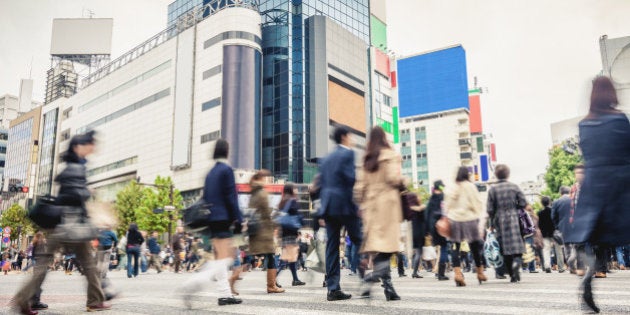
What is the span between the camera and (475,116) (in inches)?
3794

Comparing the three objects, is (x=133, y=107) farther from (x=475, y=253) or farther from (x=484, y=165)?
(x=484, y=165)

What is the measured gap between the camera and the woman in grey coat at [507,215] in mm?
7652

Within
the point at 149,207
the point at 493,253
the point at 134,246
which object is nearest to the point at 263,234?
the point at 493,253

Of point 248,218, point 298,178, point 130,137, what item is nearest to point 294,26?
point 298,178

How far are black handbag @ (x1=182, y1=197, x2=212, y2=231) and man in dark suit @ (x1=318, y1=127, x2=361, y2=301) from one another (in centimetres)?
124

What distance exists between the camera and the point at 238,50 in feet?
173

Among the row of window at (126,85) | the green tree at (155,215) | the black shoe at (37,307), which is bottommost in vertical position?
the black shoe at (37,307)

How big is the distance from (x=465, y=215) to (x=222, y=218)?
164 inches

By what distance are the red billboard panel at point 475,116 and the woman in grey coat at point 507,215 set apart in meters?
90.4

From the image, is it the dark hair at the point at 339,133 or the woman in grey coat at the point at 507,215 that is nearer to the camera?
the dark hair at the point at 339,133

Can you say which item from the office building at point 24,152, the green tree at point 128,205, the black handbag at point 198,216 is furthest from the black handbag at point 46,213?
the office building at point 24,152

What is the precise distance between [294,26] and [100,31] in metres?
38.7

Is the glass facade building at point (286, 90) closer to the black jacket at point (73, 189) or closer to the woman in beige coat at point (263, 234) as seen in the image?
the woman in beige coat at point (263, 234)

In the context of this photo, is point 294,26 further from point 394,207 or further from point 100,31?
point 394,207
